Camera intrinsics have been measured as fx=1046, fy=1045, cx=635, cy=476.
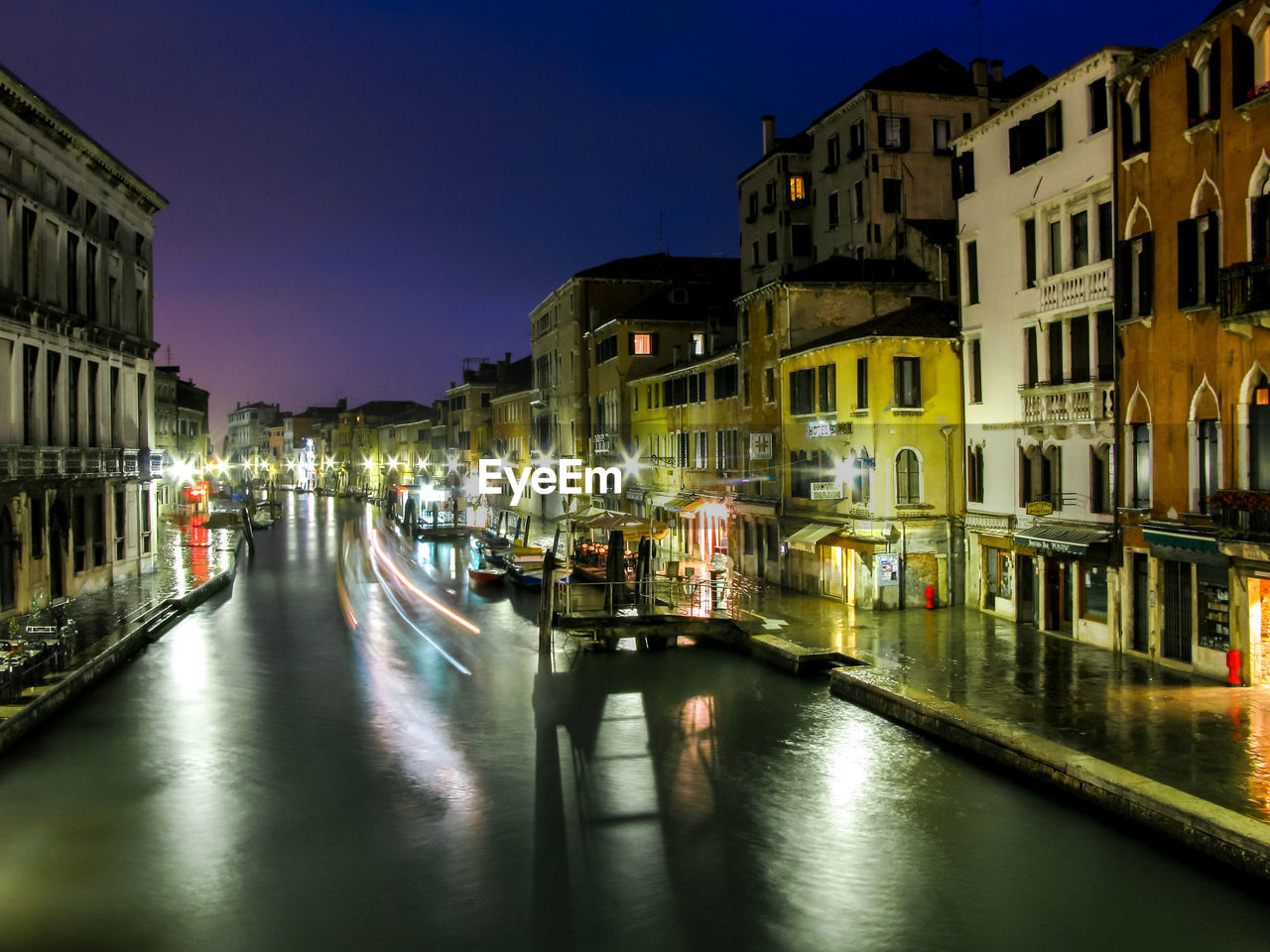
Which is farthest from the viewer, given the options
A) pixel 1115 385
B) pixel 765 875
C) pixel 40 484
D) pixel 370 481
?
pixel 370 481

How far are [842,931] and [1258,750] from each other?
24.2 feet

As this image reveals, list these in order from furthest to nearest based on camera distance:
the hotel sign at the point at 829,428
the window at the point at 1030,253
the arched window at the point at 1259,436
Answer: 1. the hotel sign at the point at 829,428
2. the window at the point at 1030,253
3. the arched window at the point at 1259,436

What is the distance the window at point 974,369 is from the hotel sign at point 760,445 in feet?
26.4

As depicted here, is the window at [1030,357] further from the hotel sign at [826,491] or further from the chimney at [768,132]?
the chimney at [768,132]

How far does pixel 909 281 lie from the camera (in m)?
33.0

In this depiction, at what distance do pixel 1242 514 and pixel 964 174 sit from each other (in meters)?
13.2

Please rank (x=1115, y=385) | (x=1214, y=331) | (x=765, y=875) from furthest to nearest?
1. (x=1115, y=385)
2. (x=1214, y=331)
3. (x=765, y=875)

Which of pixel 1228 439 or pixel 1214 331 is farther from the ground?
pixel 1214 331

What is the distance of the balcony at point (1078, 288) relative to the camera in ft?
72.4

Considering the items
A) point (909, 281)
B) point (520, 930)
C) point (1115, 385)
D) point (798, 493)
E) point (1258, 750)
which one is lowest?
point (520, 930)

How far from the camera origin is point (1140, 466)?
21.2 m

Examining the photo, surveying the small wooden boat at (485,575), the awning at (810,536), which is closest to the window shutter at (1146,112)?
the awning at (810,536)

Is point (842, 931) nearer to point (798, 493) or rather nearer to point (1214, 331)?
point (1214, 331)

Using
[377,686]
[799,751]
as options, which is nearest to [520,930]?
[799,751]
